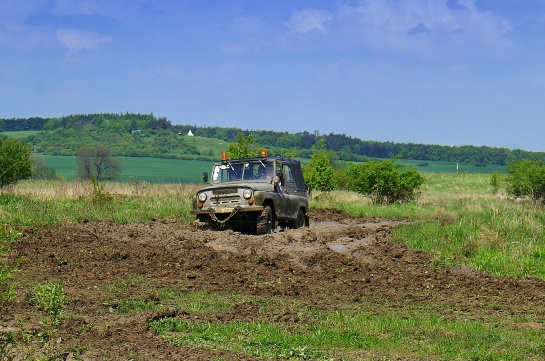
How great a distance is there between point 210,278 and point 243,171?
26.7 ft

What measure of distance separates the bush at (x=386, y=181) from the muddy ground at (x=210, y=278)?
83.0 ft

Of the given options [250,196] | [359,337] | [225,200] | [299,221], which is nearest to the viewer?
[359,337]

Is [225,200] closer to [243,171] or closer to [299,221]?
[243,171]

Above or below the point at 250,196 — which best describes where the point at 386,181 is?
below

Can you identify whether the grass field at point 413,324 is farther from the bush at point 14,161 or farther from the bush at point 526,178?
the bush at point 526,178

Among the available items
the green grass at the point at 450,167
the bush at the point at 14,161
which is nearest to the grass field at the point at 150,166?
the green grass at the point at 450,167

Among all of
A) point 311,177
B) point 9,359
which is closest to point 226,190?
point 9,359

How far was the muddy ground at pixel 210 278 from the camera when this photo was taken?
25.3 ft

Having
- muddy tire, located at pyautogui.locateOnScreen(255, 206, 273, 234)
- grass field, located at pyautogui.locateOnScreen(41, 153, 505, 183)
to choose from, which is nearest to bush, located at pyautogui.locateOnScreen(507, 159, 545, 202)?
grass field, located at pyautogui.locateOnScreen(41, 153, 505, 183)

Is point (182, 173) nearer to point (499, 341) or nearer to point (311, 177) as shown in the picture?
point (311, 177)

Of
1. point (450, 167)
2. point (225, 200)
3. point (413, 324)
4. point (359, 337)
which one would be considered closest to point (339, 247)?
point (225, 200)

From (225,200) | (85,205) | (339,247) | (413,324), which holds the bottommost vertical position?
(339,247)

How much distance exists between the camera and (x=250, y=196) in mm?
18891

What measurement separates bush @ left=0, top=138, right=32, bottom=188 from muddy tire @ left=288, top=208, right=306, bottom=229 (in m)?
30.2
